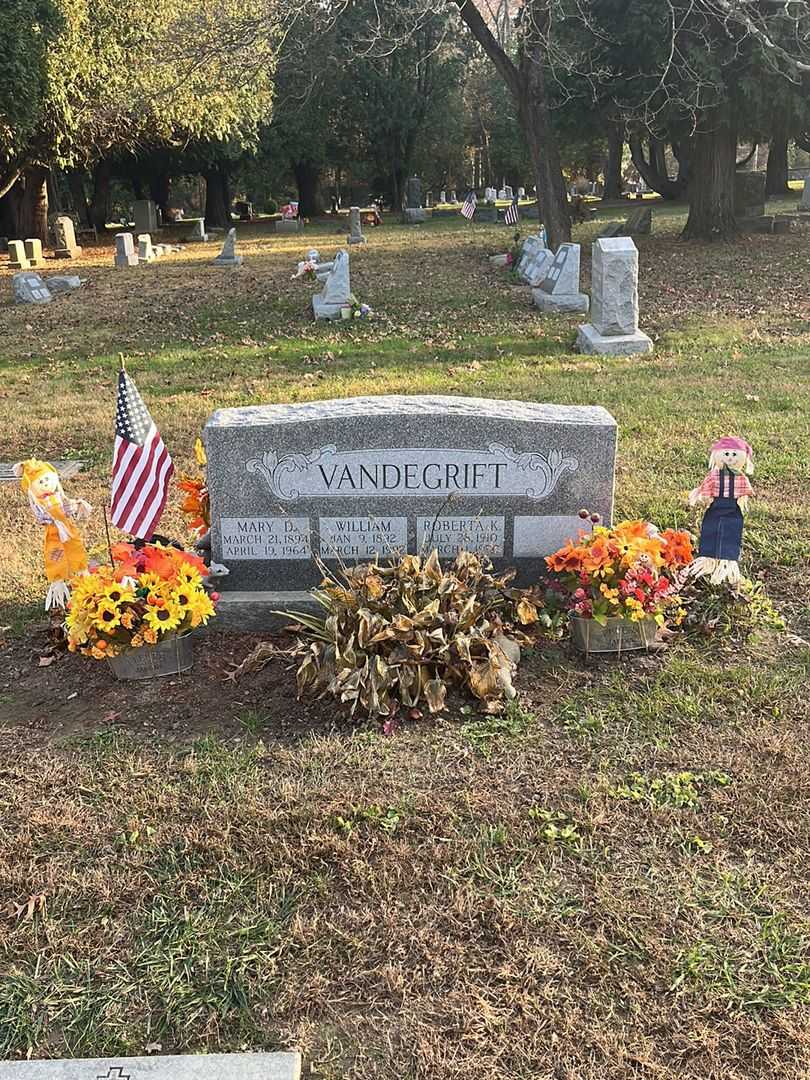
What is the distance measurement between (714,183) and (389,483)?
17813 millimetres

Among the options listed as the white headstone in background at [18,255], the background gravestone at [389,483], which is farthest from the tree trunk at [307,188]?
the background gravestone at [389,483]

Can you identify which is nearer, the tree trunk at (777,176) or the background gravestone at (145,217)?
the tree trunk at (777,176)

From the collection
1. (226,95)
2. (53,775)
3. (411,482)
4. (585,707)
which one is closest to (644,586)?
(585,707)

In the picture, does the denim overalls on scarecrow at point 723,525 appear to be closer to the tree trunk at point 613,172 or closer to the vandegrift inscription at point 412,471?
the vandegrift inscription at point 412,471

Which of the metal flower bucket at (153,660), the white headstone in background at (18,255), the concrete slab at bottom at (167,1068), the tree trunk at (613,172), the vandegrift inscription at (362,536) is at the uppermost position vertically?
the tree trunk at (613,172)

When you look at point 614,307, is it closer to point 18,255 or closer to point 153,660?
point 153,660

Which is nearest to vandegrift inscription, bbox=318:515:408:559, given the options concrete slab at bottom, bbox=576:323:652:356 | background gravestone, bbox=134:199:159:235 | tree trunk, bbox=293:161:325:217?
concrete slab at bottom, bbox=576:323:652:356

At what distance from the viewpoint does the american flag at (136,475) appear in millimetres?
4555

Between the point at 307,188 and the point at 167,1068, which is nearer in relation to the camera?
the point at 167,1068

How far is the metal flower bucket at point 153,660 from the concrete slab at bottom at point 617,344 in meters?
7.96

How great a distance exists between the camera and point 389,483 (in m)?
4.79

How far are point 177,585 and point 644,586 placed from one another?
2.13m

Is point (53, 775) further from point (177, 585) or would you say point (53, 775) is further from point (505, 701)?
point (505, 701)

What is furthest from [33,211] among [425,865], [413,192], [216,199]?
[425,865]
